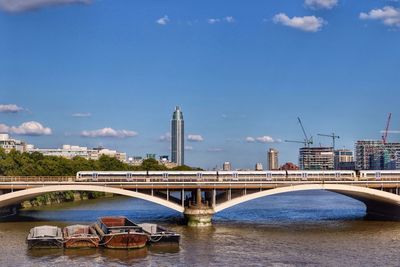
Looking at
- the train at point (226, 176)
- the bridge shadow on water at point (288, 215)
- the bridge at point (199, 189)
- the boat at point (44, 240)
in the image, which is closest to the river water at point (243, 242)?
the bridge shadow on water at point (288, 215)

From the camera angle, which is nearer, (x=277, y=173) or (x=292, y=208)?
(x=277, y=173)

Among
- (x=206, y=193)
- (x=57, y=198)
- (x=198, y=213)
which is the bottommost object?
(x=198, y=213)

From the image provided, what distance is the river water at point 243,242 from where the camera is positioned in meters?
58.7

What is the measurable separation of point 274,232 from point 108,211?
1452 inches

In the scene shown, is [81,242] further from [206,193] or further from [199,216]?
[206,193]

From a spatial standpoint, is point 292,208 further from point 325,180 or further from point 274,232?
point 274,232

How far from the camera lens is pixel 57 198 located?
127m

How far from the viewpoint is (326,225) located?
85875 mm

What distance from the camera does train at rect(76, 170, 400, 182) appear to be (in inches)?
3452

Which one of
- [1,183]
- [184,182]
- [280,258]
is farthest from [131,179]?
[280,258]

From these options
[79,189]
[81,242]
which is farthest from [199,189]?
[81,242]

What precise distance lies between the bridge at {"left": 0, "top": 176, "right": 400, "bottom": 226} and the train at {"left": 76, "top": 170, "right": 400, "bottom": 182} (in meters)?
0.45

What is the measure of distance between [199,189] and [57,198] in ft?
171

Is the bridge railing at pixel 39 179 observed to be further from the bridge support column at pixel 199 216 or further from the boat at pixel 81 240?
the boat at pixel 81 240
